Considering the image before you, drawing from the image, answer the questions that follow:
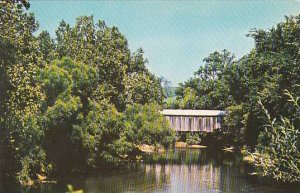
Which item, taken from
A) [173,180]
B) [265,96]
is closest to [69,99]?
[173,180]

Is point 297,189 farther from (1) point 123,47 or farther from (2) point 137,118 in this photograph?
(1) point 123,47

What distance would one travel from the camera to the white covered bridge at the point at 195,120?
76.2 m

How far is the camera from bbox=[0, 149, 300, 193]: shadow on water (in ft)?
110

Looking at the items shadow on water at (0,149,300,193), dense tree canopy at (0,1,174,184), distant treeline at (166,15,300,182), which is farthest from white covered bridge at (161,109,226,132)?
shadow on water at (0,149,300,193)

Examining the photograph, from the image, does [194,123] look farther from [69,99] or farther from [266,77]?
[69,99]

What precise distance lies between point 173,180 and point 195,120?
3875cm

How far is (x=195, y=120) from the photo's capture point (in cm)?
7662

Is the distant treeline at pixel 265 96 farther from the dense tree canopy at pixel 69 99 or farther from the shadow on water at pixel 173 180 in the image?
the dense tree canopy at pixel 69 99

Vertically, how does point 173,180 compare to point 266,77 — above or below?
below

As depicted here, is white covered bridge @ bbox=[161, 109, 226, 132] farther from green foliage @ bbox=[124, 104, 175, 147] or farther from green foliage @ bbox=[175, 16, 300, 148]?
green foliage @ bbox=[124, 104, 175, 147]

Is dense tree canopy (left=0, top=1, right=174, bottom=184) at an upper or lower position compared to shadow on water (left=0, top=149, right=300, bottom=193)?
upper

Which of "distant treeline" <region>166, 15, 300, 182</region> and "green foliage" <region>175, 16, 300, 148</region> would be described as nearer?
"distant treeline" <region>166, 15, 300, 182</region>

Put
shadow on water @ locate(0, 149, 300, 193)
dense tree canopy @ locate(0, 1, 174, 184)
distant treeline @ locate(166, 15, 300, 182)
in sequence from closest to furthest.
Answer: distant treeline @ locate(166, 15, 300, 182), dense tree canopy @ locate(0, 1, 174, 184), shadow on water @ locate(0, 149, 300, 193)

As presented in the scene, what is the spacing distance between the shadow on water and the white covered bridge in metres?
25.0
